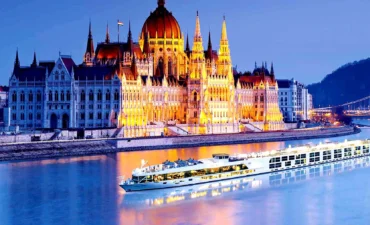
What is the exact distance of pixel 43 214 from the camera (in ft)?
135

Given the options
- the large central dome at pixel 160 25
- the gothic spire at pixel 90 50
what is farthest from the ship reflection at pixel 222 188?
the large central dome at pixel 160 25

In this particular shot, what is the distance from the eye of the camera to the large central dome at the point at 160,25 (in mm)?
100188

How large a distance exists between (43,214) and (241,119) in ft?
209

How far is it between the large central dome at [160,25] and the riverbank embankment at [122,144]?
16343mm

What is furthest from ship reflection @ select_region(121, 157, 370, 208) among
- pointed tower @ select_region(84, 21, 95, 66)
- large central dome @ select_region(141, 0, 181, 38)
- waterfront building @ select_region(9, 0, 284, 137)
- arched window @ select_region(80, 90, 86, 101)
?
large central dome @ select_region(141, 0, 181, 38)

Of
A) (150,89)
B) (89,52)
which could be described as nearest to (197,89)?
(150,89)

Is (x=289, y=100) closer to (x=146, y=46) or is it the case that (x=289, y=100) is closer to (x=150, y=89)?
(x=146, y=46)

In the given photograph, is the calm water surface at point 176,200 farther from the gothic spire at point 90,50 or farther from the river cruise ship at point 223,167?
the gothic spire at point 90,50

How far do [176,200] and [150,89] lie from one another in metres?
45.0

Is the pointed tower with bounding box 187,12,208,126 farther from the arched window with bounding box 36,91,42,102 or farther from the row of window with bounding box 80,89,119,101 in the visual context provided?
the arched window with bounding box 36,91,42,102

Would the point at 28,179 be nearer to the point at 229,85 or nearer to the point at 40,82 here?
the point at 40,82

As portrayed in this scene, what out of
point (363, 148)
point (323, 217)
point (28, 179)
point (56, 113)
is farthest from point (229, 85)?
point (323, 217)

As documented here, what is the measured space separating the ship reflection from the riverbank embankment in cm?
1927

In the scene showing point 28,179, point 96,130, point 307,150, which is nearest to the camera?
point 28,179
